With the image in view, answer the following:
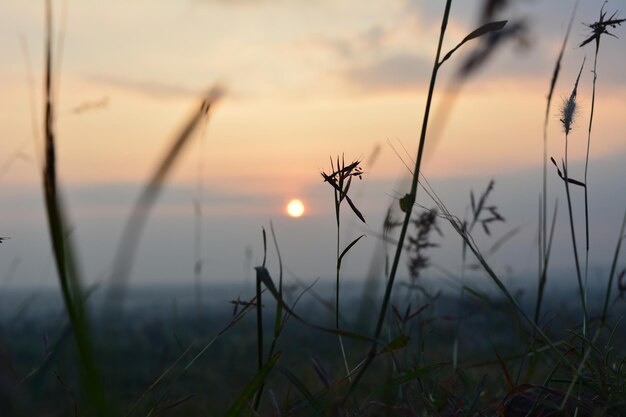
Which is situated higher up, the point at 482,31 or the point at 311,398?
the point at 482,31

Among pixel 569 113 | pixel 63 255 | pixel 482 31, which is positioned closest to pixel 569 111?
pixel 569 113

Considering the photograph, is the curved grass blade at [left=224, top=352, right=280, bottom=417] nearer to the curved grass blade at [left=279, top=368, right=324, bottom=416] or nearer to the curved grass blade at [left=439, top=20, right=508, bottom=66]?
the curved grass blade at [left=279, top=368, right=324, bottom=416]

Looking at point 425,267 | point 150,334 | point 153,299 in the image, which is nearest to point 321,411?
point 425,267

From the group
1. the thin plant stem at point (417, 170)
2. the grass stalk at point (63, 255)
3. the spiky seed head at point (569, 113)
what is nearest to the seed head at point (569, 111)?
the spiky seed head at point (569, 113)

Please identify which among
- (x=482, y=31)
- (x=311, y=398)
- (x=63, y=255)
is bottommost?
(x=311, y=398)

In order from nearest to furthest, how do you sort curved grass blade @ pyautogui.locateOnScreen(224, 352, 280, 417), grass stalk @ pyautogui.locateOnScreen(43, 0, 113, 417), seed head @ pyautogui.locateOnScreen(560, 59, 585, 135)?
grass stalk @ pyautogui.locateOnScreen(43, 0, 113, 417), curved grass blade @ pyautogui.locateOnScreen(224, 352, 280, 417), seed head @ pyautogui.locateOnScreen(560, 59, 585, 135)

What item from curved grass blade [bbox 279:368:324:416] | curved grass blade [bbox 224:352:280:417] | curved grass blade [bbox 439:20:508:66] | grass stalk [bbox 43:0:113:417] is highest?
curved grass blade [bbox 439:20:508:66]

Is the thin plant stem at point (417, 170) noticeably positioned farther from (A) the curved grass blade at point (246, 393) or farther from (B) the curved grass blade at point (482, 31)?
(A) the curved grass blade at point (246, 393)

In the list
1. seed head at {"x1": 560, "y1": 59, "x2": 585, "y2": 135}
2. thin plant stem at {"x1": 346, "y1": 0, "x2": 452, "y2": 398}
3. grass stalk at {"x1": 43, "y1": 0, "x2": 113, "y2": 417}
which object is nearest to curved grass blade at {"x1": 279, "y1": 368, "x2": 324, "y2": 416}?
thin plant stem at {"x1": 346, "y1": 0, "x2": 452, "y2": 398}

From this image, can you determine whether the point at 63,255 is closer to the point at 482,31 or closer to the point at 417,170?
the point at 417,170

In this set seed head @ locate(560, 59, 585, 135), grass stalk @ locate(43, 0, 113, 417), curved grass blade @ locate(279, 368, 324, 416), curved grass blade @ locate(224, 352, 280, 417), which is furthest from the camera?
seed head @ locate(560, 59, 585, 135)

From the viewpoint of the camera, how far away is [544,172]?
218cm

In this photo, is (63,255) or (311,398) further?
(311,398)

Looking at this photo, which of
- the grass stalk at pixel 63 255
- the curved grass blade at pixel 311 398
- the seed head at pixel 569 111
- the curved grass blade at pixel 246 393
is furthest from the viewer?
the seed head at pixel 569 111
